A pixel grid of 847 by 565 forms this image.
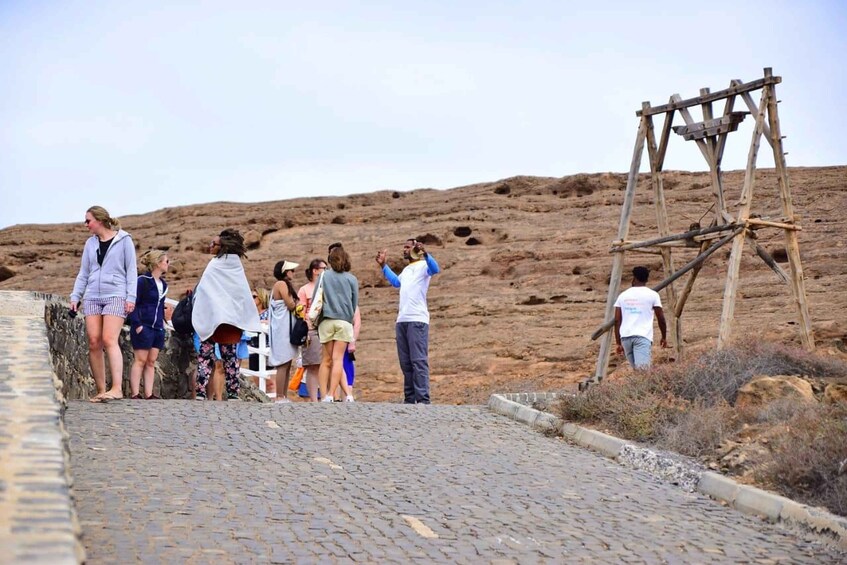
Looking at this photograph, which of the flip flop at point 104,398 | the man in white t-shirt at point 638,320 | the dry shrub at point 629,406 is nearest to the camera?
the dry shrub at point 629,406

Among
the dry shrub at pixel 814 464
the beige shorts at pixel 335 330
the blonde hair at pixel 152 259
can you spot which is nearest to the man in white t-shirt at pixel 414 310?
the beige shorts at pixel 335 330

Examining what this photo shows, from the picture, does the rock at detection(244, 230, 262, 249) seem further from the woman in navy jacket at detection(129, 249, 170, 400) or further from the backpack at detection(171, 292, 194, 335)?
the woman in navy jacket at detection(129, 249, 170, 400)

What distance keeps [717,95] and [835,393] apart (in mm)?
5008

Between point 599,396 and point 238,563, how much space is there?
6180mm

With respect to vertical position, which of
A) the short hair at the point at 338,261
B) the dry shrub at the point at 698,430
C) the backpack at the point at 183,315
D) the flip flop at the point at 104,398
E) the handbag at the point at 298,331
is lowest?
the dry shrub at the point at 698,430

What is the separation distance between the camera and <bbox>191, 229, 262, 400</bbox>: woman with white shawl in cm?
1290

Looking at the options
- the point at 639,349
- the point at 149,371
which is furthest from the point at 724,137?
the point at 149,371

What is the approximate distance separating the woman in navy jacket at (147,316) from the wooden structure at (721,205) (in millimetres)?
5732

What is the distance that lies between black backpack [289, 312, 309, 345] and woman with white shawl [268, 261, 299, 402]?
0.05 meters

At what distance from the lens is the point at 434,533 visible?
6668 mm

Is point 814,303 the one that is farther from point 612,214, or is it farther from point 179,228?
point 179,228

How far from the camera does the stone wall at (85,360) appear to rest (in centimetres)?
1217

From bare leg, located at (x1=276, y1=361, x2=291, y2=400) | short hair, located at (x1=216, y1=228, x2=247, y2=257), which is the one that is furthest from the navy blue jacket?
bare leg, located at (x1=276, y1=361, x2=291, y2=400)

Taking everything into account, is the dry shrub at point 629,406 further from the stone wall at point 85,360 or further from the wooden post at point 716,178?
the stone wall at point 85,360
